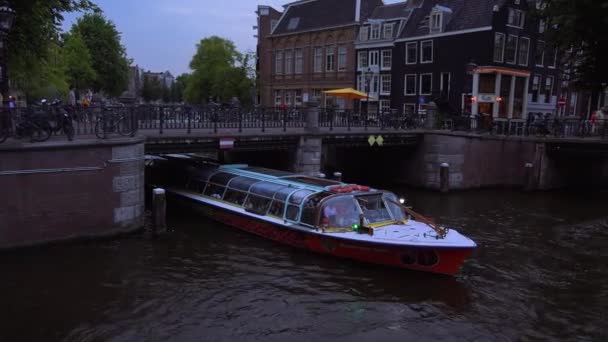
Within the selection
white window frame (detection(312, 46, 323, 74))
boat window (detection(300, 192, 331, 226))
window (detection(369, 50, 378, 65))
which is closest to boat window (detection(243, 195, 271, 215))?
boat window (detection(300, 192, 331, 226))

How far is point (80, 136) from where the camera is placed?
15.7 metres

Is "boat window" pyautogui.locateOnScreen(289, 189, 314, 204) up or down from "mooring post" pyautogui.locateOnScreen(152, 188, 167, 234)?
up

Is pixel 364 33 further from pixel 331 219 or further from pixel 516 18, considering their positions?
pixel 331 219

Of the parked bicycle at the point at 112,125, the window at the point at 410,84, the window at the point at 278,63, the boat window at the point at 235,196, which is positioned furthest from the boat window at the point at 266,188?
the window at the point at 278,63

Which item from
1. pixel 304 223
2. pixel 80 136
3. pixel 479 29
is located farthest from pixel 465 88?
pixel 80 136

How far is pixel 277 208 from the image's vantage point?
637 inches

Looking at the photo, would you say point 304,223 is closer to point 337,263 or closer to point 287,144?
point 337,263

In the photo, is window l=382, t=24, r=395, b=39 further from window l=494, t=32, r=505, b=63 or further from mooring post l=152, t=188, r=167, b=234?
mooring post l=152, t=188, r=167, b=234

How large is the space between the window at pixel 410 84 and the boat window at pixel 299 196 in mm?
28062

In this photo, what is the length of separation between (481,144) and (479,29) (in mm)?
A: 12611

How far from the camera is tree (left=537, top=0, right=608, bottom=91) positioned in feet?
71.6

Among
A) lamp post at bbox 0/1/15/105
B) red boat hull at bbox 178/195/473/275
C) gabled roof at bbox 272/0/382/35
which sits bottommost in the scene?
red boat hull at bbox 178/195/473/275

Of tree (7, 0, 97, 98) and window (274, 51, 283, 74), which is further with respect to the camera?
window (274, 51, 283, 74)

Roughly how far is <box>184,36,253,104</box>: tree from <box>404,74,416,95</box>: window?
24310 millimetres
